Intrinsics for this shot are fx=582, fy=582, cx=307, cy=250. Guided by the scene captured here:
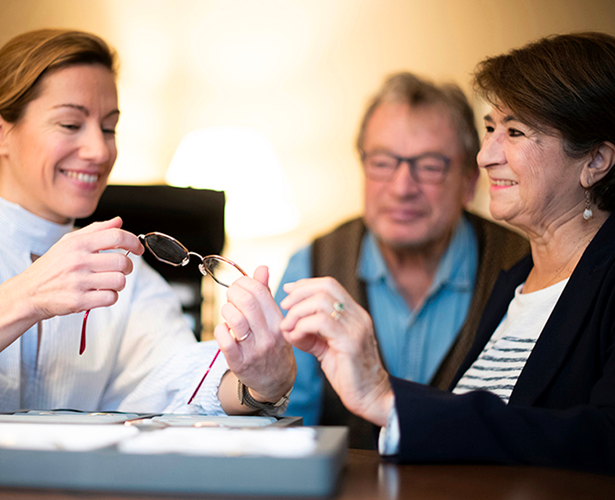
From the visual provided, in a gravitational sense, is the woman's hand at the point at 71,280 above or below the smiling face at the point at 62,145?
below

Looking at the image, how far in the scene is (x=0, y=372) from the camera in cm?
126

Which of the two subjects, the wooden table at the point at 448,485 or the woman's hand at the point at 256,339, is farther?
the woman's hand at the point at 256,339

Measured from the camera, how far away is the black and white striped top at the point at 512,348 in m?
1.21

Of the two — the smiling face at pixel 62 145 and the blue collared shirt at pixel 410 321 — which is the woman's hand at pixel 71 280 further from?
the blue collared shirt at pixel 410 321

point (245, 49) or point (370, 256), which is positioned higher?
point (245, 49)

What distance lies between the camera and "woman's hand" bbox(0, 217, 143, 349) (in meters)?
1.06

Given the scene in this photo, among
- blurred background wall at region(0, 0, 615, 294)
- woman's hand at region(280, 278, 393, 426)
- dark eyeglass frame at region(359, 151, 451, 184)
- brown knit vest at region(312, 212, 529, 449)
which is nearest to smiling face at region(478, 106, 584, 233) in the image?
woman's hand at region(280, 278, 393, 426)

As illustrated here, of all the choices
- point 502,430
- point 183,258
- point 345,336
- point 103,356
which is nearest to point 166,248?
point 183,258

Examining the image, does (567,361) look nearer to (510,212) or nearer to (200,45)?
(510,212)

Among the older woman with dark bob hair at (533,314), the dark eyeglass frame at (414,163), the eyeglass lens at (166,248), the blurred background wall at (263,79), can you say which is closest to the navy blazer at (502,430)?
the older woman with dark bob hair at (533,314)

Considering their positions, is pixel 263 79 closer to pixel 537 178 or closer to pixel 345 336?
pixel 537 178

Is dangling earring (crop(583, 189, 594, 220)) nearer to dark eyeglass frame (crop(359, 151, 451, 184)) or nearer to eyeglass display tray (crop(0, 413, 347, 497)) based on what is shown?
eyeglass display tray (crop(0, 413, 347, 497))

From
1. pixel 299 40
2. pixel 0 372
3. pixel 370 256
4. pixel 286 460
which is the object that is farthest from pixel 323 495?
pixel 299 40

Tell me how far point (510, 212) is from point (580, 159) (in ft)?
0.61
